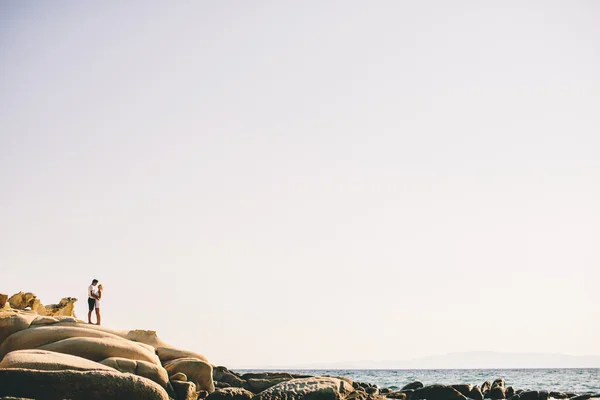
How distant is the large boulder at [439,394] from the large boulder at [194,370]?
1021 cm

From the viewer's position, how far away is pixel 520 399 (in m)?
25.8

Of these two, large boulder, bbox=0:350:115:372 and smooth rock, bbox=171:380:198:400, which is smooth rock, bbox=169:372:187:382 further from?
large boulder, bbox=0:350:115:372

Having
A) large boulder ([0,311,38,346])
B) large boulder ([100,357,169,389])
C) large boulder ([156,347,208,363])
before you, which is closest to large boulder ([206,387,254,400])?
large boulder ([100,357,169,389])

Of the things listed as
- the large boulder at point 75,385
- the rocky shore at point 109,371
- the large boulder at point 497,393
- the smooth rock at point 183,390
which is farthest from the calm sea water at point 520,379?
the large boulder at point 75,385

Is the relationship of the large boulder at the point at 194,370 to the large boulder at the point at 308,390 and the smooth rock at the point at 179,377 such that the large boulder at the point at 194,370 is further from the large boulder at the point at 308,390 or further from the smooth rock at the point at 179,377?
the large boulder at the point at 308,390

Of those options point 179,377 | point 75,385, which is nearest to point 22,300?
point 179,377

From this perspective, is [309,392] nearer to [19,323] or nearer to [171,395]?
[171,395]

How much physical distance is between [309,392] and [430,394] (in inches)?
381

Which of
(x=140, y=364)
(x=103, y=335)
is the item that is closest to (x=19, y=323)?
(x=103, y=335)

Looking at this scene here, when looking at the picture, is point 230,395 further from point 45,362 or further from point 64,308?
point 64,308

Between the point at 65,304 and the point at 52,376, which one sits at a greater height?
the point at 65,304

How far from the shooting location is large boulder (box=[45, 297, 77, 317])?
27156 millimetres

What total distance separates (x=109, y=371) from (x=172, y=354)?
6.80 m

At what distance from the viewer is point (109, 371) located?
1471cm
